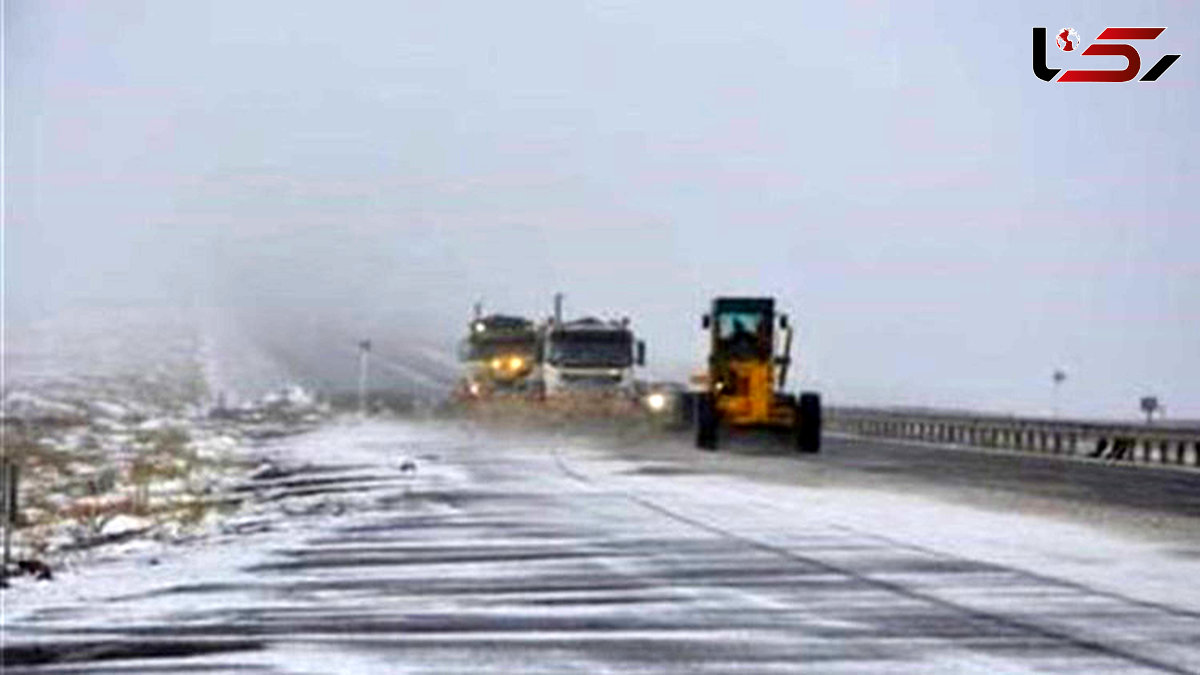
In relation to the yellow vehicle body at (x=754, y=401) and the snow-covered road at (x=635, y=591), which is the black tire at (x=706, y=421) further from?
the snow-covered road at (x=635, y=591)

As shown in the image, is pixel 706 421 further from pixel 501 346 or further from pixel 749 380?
pixel 501 346

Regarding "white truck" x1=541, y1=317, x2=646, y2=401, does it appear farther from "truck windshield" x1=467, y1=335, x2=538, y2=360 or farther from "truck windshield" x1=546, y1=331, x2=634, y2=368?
"truck windshield" x1=467, y1=335, x2=538, y2=360

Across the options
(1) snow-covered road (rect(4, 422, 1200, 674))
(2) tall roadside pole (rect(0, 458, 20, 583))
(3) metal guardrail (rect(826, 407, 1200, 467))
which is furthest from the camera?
(3) metal guardrail (rect(826, 407, 1200, 467))

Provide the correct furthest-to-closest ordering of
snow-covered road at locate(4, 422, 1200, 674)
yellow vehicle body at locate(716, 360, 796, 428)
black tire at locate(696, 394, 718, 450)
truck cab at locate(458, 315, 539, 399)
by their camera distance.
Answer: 1. truck cab at locate(458, 315, 539, 399)
2. black tire at locate(696, 394, 718, 450)
3. yellow vehicle body at locate(716, 360, 796, 428)
4. snow-covered road at locate(4, 422, 1200, 674)

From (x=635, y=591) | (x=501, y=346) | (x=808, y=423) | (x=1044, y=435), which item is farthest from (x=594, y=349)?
(x=635, y=591)

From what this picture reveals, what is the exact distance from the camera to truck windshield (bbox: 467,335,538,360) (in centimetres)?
7062

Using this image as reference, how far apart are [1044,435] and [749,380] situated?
10352 mm

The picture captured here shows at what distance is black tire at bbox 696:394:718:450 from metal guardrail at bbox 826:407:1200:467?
9160 millimetres

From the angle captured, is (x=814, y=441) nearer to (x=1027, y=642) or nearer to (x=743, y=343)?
(x=743, y=343)

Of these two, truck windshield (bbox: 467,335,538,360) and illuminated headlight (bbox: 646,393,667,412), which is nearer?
illuminated headlight (bbox: 646,393,667,412)

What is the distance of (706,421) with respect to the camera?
160 feet

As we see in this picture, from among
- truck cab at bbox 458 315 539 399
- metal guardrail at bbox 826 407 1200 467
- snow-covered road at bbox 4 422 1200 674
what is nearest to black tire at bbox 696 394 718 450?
metal guardrail at bbox 826 407 1200 467

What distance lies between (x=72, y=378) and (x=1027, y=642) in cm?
9695

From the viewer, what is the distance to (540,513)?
27.7 metres
